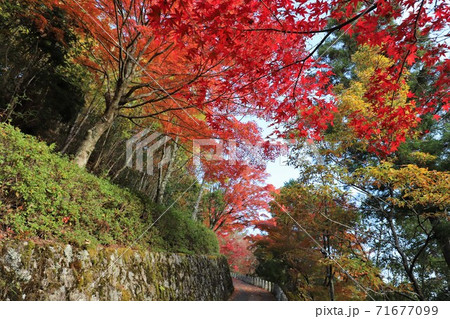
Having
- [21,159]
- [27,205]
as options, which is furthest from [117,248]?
[21,159]

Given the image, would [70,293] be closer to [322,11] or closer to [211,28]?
[211,28]

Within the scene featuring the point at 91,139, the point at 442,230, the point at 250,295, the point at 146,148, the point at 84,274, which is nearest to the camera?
the point at 84,274

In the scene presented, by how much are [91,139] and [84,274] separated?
2.67 meters

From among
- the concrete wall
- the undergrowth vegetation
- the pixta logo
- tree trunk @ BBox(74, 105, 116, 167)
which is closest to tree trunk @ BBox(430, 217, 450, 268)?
the concrete wall

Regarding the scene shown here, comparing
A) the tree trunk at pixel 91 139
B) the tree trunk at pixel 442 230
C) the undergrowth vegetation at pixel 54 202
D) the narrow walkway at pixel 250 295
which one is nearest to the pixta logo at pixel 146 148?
the tree trunk at pixel 91 139

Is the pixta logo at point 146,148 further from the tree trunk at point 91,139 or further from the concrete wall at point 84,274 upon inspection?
the concrete wall at point 84,274

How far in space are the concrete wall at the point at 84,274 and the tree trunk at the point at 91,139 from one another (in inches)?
75.1

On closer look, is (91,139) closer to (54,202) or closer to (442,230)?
(54,202)

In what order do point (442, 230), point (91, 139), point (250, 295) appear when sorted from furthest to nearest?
point (250, 295)
point (442, 230)
point (91, 139)

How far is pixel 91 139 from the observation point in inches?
185

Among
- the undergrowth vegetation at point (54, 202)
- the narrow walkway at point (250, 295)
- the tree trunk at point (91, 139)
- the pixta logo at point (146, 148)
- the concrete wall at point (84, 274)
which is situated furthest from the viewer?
the narrow walkway at point (250, 295)

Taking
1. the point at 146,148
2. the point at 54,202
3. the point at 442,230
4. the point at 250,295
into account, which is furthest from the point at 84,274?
the point at 250,295

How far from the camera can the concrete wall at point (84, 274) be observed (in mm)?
2184

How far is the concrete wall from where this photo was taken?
2184 mm
